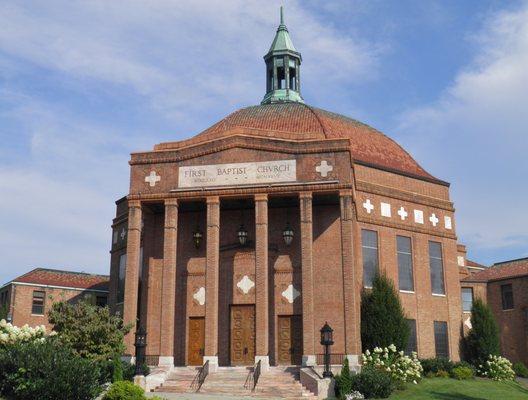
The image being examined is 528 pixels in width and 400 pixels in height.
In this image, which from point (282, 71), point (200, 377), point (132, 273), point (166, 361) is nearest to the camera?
point (200, 377)

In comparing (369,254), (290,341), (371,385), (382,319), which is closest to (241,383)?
(290,341)

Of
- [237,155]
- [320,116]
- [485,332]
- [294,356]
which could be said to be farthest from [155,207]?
[485,332]

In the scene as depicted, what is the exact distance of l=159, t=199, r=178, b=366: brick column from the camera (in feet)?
95.7

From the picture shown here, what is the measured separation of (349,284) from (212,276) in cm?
609

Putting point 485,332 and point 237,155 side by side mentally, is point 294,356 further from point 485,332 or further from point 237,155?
point 485,332

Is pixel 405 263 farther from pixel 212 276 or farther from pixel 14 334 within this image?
pixel 14 334

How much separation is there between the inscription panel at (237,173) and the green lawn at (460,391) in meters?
10.6

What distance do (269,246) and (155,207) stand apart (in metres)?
6.13

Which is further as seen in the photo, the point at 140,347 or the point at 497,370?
the point at 497,370

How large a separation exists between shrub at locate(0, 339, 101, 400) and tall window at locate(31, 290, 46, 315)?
3593 centimetres

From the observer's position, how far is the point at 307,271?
28766 millimetres

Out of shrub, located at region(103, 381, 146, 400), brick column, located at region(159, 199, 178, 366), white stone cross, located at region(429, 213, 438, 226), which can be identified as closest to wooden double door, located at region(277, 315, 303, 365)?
brick column, located at region(159, 199, 178, 366)

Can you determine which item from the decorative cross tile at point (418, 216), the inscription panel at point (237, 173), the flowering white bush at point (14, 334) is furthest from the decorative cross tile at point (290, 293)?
the flowering white bush at point (14, 334)

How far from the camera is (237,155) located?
31.0 metres
